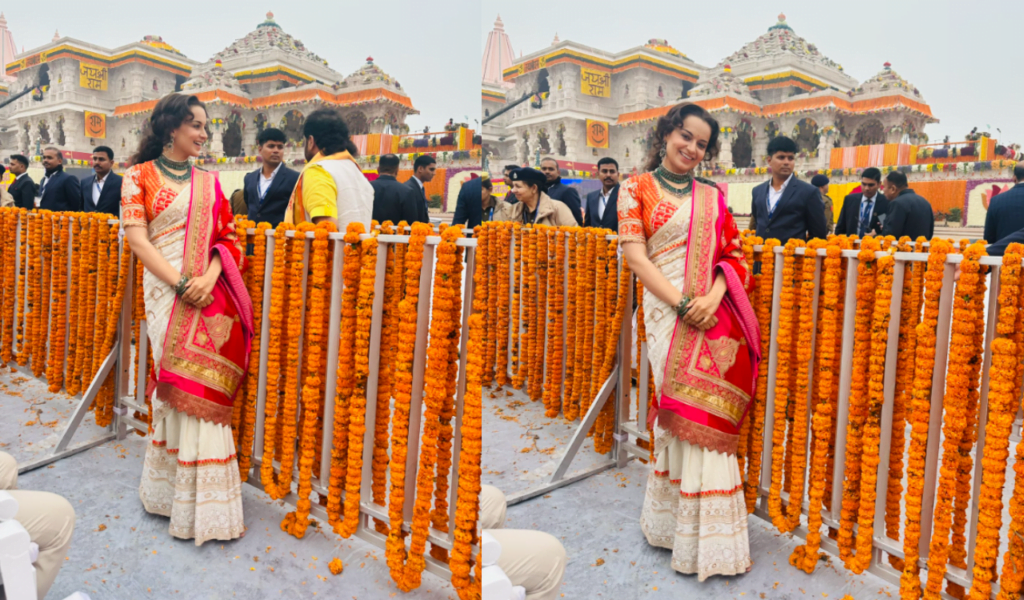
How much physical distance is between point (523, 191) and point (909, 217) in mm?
3451

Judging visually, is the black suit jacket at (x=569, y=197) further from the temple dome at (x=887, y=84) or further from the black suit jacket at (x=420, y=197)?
the temple dome at (x=887, y=84)

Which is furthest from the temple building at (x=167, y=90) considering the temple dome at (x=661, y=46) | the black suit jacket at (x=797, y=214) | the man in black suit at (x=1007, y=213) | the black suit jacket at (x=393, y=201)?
the man in black suit at (x=1007, y=213)

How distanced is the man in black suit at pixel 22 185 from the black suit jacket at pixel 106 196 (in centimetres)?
12

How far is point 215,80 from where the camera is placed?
160 cm

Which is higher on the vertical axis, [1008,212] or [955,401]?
[1008,212]

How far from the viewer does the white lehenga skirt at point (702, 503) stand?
1.89 meters

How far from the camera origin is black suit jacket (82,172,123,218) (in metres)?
1.77

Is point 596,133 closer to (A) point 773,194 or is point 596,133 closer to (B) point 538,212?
(B) point 538,212

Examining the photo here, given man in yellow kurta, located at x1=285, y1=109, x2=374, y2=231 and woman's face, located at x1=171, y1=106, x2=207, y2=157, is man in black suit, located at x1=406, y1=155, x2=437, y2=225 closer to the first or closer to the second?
man in yellow kurta, located at x1=285, y1=109, x2=374, y2=231

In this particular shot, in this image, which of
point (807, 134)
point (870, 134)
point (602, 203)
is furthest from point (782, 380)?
point (870, 134)

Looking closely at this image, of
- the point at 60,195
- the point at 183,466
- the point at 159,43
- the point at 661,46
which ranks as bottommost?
the point at 183,466

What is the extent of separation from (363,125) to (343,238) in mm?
371

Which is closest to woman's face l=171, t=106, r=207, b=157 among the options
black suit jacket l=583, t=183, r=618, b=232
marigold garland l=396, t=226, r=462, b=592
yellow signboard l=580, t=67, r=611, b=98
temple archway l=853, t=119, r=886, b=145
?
marigold garland l=396, t=226, r=462, b=592

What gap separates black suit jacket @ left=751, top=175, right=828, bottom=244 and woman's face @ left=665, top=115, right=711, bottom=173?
46.4 inches
